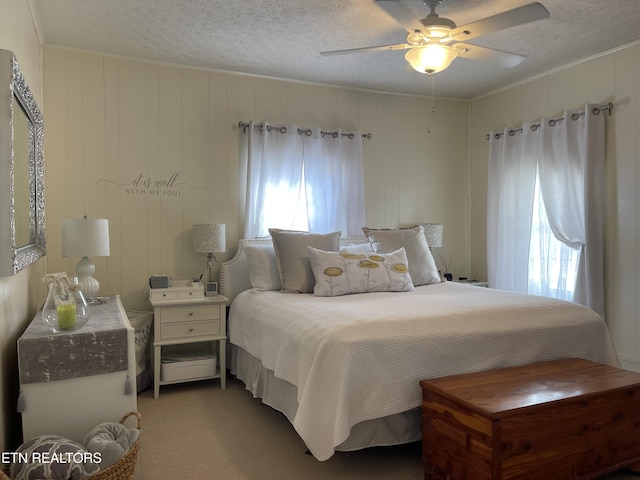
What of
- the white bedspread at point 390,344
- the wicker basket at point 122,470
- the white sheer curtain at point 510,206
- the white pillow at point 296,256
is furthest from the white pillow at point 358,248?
the wicker basket at point 122,470

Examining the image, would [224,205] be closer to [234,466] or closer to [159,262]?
[159,262]

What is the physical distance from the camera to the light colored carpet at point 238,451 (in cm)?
238

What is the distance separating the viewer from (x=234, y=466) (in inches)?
96.4

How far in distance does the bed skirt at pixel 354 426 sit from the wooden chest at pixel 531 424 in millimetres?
210

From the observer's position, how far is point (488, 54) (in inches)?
116

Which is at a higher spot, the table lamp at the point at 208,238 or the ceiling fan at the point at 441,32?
the ceiling fan at the point at 441,32

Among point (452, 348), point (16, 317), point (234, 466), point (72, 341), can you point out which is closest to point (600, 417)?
point (452, 348)

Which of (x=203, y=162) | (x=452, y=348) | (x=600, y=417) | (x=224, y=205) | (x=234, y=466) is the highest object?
(x=203, y=162)

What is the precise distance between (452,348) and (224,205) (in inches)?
95.4

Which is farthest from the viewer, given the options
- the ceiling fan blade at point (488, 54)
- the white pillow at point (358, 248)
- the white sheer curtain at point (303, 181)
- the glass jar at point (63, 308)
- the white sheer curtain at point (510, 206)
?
the white sheer curtain at point (510, 206)

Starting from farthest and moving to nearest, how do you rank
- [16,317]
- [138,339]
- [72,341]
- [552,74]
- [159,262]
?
[552,74], [159,262], [138,339], [16,317], [72,341]

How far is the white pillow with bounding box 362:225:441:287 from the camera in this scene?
3877 mm

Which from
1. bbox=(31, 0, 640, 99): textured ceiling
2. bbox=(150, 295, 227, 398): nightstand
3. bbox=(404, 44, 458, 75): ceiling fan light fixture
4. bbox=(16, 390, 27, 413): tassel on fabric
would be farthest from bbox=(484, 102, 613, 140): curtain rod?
bbox=(16, 390, 27, 413): tassel on fabric

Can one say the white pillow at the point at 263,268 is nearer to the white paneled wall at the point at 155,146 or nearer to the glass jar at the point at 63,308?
the white paneled wall at the point at 155,146
